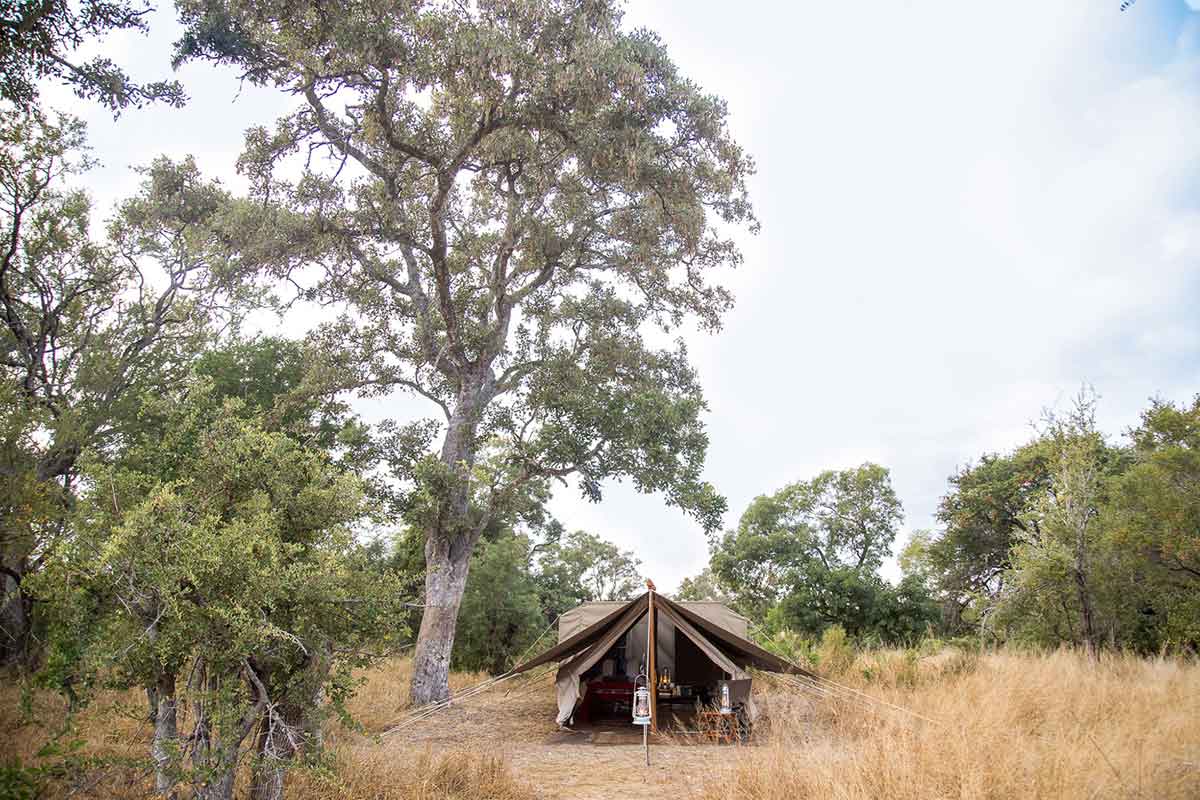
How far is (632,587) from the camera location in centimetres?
3278

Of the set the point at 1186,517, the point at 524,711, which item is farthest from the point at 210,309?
the point at 1186,517

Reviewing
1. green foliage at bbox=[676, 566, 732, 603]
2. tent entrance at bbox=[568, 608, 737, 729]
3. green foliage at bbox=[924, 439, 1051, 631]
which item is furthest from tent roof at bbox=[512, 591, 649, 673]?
green foliage at bbox=[676, 566, 732, 603]

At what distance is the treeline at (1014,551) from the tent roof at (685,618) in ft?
9.89

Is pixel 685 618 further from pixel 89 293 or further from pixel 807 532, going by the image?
pixel 807 532

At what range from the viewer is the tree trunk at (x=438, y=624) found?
1066 centimetres

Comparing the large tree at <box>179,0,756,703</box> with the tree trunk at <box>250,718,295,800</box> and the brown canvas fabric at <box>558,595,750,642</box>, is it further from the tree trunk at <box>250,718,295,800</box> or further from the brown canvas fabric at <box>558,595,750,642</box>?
the tree trunk at <box>250,718,295,800</box>

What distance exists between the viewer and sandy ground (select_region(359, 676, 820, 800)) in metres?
5.71

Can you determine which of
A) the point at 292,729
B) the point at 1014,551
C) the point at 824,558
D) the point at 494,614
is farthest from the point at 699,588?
the point at 292,729

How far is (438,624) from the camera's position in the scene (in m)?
10.9

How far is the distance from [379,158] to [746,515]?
20.6 metres

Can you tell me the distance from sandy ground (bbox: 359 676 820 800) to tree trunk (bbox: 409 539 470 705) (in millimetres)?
656

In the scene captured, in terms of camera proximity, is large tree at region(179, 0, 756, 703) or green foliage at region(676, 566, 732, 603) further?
green foliage at region(676, 566, 732, 603)

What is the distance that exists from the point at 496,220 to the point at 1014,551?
12.6 meters

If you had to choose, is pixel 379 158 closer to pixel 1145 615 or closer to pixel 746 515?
pixel 1145 615
